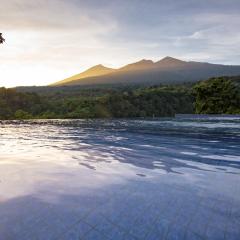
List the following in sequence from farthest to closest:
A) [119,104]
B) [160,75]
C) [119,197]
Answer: [160,75] < [119,104] < [119,197]

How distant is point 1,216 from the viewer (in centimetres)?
508

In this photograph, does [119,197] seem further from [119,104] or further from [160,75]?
[160,75]

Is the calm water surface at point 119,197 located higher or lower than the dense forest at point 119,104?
higher

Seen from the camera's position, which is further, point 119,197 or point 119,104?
point 119,104

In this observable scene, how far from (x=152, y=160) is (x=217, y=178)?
290 cm

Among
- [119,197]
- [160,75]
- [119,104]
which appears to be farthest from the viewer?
[160,75]

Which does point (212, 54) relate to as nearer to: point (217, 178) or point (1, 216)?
point (217, 178)

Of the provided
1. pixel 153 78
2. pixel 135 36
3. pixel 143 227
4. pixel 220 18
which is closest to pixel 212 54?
pixel 135 36

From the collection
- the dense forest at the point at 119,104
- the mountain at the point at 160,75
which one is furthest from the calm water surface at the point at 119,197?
the mountain at the point at 160,75

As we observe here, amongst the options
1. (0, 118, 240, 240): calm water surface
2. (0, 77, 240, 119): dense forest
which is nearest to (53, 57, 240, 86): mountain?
(0, 77, 240, 119): dense forest

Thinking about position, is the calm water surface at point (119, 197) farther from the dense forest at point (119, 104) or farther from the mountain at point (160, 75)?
the mountain at point (160, 75)

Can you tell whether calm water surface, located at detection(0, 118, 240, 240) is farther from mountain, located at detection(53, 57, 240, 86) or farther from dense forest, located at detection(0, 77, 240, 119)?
mountain, located at detection(53, 57, 240, 86)

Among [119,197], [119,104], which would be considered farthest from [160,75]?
[119,197]

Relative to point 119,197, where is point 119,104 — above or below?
below
